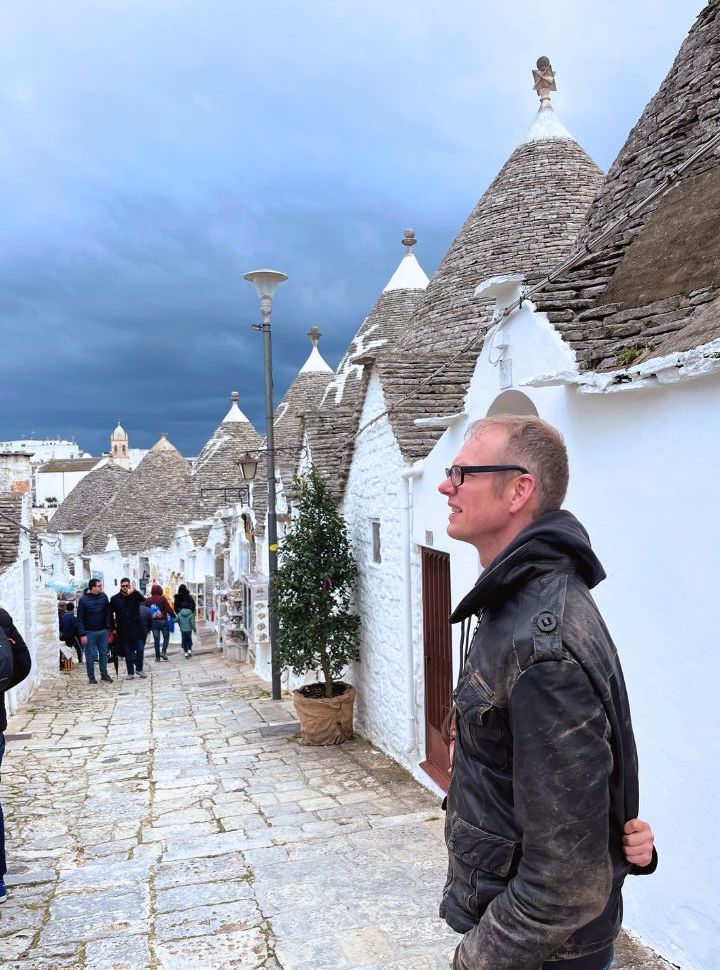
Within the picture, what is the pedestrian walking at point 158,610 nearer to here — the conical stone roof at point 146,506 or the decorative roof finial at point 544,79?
the decorative roof finial at point 544,79

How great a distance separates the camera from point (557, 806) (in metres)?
1.43

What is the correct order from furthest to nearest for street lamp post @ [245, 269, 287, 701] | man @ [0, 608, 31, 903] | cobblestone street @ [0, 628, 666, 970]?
street lamp post @ [245, 269, 287, 701]
man @ [0, 608, 31, 903]
cobblestone street @ [0, 628, 666, 970]

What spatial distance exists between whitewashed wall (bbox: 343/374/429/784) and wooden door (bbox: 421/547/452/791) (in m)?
0.10

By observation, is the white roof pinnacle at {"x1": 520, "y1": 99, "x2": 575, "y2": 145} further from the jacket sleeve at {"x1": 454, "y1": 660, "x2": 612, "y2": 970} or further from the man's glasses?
the jacket sleeve at {"x1": 454, "y1": 660, "x2": 612, "y2": 970}

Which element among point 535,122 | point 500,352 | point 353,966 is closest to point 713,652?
point 353,966

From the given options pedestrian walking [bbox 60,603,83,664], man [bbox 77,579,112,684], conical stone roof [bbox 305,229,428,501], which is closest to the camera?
man [bbox 77,579,112,684]

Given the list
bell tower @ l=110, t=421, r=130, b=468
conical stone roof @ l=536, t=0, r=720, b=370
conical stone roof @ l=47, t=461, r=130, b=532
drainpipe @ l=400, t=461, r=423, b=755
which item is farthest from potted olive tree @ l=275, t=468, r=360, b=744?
bell tower @ l=110, t=421, r=130, b=468

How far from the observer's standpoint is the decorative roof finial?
1262cm

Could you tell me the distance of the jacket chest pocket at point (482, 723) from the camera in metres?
1.54

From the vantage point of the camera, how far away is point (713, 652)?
3066 mm

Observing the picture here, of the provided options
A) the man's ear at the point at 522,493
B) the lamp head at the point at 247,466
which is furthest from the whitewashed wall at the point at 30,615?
the man's ear at the point at 522,493

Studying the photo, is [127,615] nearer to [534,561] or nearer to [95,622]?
[95,622]

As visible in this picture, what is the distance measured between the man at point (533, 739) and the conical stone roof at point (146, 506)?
32.0m

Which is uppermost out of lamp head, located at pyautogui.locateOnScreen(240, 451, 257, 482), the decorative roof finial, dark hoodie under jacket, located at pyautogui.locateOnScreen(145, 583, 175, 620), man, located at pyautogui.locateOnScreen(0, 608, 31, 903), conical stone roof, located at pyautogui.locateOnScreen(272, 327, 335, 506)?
the decorative roof finial
